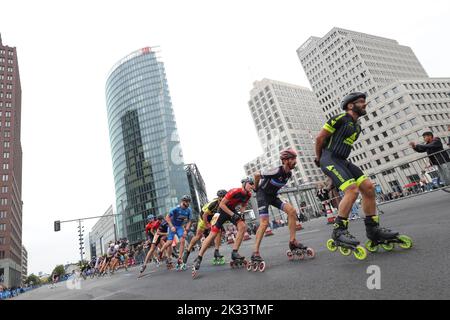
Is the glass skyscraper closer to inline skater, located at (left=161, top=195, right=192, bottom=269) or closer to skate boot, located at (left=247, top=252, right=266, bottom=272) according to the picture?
inline skater, located at (left=161, top=195, right=192, bottom=269)

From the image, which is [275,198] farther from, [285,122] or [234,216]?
[285,122]

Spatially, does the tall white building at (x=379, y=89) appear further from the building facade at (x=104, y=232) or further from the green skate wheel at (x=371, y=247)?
the building facade at (x=104, y=232)

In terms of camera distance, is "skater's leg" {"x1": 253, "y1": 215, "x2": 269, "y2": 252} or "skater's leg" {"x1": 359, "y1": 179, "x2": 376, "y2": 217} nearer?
"skater's leg" {"x1": 359, "y1": 179, "x2": 376, "y2": 217}

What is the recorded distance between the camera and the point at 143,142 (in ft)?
307

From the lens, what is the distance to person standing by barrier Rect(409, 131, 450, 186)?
766cm

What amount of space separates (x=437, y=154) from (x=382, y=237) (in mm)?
6437

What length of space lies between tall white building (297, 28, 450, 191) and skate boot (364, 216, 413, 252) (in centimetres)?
5760

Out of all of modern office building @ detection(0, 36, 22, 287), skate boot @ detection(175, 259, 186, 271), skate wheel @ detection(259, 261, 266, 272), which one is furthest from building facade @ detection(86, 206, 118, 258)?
skate wheel @ detection(259, 261, 266, 272)

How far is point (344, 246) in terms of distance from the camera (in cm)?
351

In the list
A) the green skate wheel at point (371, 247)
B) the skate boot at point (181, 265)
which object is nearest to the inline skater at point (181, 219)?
the skate boot at point (181, 265)

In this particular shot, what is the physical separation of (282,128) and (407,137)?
5034cm
